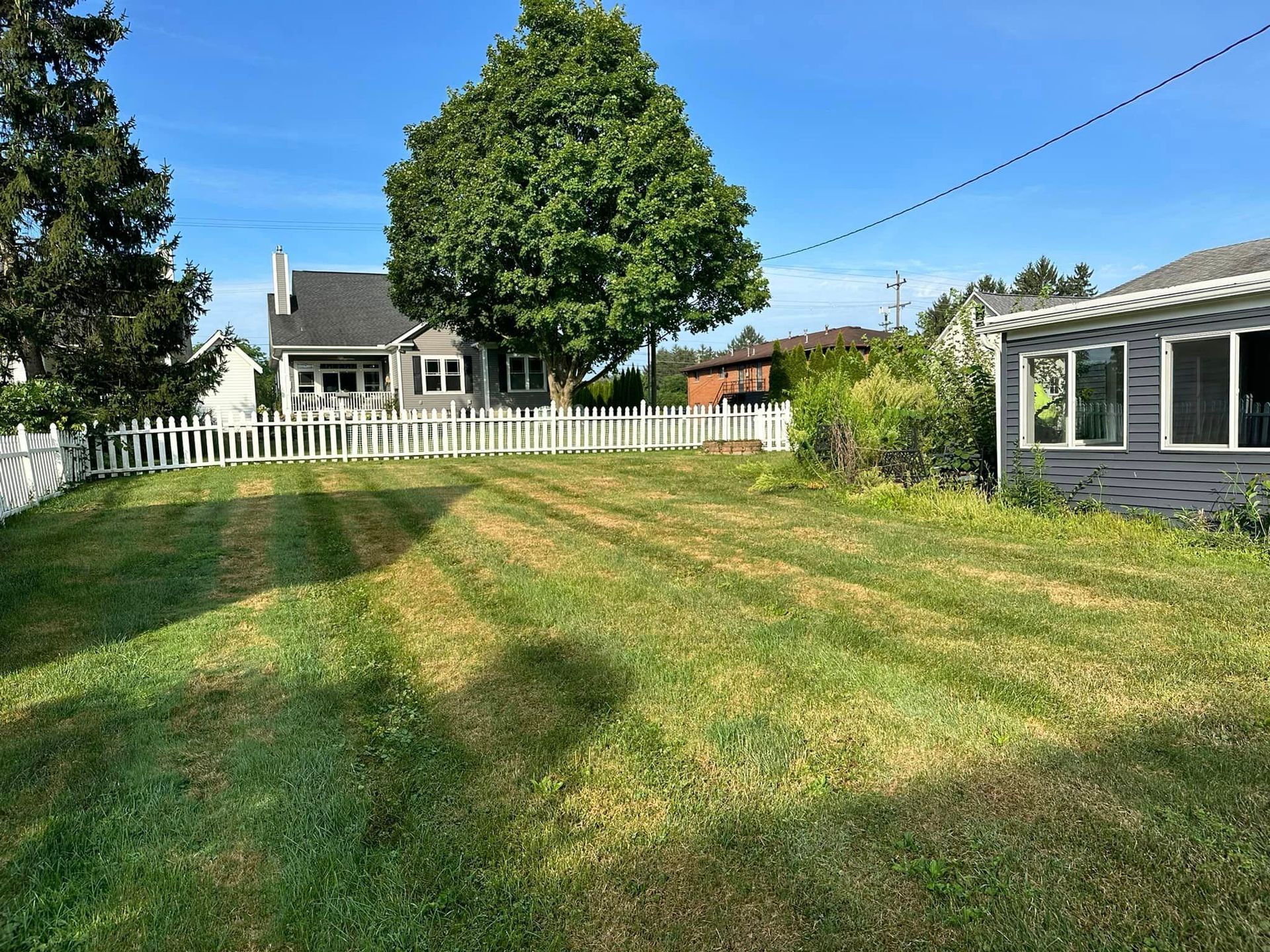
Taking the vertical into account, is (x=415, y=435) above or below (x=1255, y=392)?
below

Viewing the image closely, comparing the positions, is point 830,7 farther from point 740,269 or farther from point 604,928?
point 604,928

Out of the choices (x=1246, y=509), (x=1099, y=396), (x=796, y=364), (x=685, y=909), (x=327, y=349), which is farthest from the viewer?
(x=327, y=349)

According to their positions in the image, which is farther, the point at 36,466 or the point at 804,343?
the point at 804,343

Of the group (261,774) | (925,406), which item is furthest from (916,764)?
(925,406)

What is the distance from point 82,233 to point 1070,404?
1615cm

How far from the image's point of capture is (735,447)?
17.3 m

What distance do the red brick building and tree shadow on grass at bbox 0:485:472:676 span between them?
119 ft

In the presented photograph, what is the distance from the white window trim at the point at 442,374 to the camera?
2820 cm

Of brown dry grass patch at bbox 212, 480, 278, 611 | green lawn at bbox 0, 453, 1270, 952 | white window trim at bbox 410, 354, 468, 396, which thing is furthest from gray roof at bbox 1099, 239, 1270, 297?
white window trim at bbox 410, 354, 468, 396

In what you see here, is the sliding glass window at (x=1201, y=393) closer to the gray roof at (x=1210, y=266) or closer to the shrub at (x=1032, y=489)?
the shrub at (x=1032, y=489)

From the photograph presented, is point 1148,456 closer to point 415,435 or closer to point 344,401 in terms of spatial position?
point 415,435

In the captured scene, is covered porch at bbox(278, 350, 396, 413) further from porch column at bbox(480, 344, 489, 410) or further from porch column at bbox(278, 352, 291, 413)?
porch column at bbox(480, 344, 489, 410)

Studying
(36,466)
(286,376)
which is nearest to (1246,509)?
(36,466)

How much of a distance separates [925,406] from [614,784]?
905 cm
